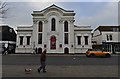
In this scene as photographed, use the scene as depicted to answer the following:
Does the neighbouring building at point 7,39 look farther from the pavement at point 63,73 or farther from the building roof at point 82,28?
the pavement at point 63,73

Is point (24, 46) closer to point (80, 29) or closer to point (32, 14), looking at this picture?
point (32, 14)

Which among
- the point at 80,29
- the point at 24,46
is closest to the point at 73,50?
the point at 80,29

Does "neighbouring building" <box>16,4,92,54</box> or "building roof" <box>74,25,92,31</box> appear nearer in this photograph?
"neighbouring building" <box>16,4,92,54</box>

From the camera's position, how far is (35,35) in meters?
58.8

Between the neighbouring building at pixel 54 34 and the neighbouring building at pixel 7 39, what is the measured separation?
335 cm

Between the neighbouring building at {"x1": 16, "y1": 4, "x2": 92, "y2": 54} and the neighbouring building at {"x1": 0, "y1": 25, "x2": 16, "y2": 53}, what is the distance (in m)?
3.35

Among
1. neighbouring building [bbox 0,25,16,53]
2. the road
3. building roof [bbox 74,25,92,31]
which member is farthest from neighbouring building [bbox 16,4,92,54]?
the road

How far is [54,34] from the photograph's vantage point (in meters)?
58.5

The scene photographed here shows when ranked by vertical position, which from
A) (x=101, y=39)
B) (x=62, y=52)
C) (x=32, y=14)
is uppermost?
(x=32, y=14)

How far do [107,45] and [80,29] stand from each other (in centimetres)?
970

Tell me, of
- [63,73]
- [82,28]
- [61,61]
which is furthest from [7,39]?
[63,73]

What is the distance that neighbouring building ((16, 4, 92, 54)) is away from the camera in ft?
190

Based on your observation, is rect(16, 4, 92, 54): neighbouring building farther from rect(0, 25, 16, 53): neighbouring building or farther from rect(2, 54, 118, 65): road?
rect(2, 54, 118, 65): road

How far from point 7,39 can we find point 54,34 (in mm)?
22013
